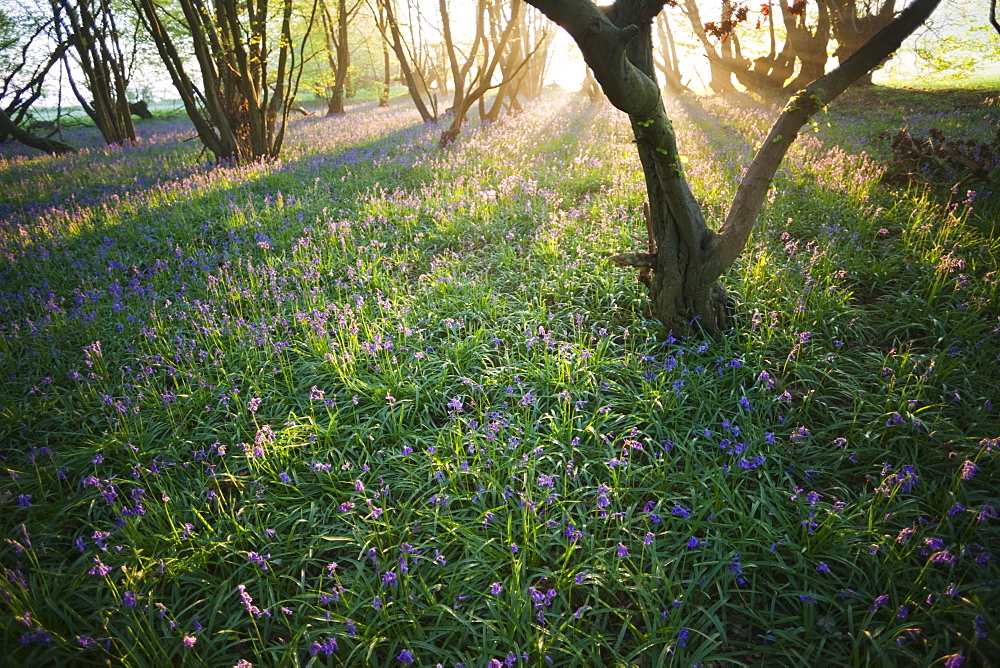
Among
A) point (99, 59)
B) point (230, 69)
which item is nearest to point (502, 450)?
point (230, 69)

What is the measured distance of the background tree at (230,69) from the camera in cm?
954

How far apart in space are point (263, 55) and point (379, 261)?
941cm

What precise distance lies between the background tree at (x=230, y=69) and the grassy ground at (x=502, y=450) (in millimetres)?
5682

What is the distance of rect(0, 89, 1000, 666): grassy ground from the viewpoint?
Result: 2.18 m

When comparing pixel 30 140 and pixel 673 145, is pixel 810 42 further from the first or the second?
pixel 30 140

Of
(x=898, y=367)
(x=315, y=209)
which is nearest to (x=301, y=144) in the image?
(x=315, y=209)

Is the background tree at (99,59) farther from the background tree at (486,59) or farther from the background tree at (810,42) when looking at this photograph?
the background tree at (810,42)

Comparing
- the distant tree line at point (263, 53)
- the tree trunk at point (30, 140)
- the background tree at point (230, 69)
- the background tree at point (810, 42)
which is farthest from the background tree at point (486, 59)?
the tree trunk at point (30, 140)

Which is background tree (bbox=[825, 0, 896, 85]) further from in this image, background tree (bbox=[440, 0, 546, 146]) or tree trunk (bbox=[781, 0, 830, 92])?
background tree (bbox=[440, 0, 546, 146])

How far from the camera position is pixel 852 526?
96.8 inches

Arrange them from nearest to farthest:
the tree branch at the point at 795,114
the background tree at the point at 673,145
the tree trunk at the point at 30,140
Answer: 1. the background tree at the point at 673,145
2. the tree branch at the point at 795,114
3. the tree trunk at the point at 30,140

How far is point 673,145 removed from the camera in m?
3.39

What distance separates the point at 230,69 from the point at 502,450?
12.6m

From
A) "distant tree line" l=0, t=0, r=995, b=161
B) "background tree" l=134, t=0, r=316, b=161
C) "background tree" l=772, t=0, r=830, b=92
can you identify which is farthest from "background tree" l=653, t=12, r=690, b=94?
"background tree" l=134, t=0, r=316, b=161
